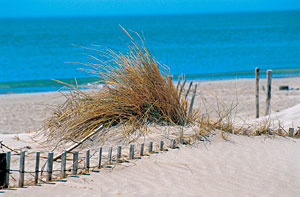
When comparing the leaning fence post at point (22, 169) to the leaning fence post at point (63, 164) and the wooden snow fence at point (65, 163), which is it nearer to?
the wooden snow fence at point (65, 163)

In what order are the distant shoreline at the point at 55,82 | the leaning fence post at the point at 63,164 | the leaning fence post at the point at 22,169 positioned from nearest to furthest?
the leaning fence post at the point at 22,169 → the leaning fence post at the point at 63,164 → the distant shoreline at the point at 55,82

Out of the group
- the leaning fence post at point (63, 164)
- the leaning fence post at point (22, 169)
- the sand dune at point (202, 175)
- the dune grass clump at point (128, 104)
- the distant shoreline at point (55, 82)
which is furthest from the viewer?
the distant shoreline at point (55, 82)

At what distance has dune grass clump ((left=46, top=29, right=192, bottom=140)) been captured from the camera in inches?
238

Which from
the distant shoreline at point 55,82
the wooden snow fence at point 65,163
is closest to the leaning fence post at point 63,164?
the wooden snow fence at point 65,163

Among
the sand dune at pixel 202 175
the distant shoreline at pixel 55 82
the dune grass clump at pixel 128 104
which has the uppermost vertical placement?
the distant shoreline at pixel 55 82

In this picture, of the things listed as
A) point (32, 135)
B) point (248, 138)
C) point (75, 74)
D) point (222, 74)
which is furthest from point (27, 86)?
point (248, 138)

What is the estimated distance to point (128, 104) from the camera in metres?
6.07

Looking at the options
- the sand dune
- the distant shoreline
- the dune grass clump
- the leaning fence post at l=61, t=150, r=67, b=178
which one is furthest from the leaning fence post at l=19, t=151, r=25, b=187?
the distant shoreline

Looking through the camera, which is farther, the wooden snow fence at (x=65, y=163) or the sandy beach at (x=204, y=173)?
the sandy beach at (x=204, y=173)

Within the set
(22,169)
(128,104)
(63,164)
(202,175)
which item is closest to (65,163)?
(63,164)

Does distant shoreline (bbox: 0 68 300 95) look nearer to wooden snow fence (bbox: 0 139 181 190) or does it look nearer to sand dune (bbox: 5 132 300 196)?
sand dune (bbox: 5 132 300 196)

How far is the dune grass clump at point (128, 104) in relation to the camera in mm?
6047

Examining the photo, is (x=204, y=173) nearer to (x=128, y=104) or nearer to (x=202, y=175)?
(x=202, y=175)

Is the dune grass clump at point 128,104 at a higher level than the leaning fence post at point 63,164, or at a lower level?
higher
